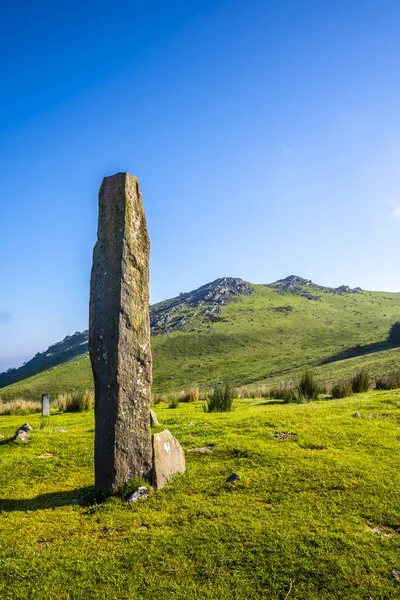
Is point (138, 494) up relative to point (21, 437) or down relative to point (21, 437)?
down

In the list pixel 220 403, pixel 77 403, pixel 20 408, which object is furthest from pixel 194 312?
pixel 220 403

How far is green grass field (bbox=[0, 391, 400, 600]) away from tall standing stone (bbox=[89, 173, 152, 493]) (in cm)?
83

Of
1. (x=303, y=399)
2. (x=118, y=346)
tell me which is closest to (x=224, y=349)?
(x=303, y=399)

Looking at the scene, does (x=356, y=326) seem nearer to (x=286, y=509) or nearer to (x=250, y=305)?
(x=250, y=305)

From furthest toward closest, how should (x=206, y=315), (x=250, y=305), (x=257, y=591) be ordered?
(x=250, y=305), (x=206, y=315), (x=257, y=591)

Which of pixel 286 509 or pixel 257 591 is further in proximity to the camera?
pixel 286 509

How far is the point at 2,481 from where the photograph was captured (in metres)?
8.08

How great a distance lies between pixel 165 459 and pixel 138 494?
34.7 inches

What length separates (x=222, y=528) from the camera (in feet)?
18.0

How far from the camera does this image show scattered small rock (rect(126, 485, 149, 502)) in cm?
667

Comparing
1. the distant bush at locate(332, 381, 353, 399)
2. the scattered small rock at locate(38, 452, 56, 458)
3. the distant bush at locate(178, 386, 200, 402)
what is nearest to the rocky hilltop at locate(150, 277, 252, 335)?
the distant bush at locate(178, 386, 200, 402)

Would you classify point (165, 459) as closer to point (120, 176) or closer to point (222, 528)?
point (222, 528)

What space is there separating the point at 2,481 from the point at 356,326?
99843 millimetres

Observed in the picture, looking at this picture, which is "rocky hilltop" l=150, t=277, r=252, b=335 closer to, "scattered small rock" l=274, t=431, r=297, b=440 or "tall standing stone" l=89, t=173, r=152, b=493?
"scattered small rock" l=274, t=431, r=297, b=440
